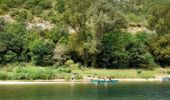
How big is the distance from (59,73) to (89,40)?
14.8 meters

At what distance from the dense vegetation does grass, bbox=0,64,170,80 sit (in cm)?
344

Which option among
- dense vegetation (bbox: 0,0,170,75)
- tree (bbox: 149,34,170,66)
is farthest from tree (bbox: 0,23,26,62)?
tree (bbox: 149,34,170,66)

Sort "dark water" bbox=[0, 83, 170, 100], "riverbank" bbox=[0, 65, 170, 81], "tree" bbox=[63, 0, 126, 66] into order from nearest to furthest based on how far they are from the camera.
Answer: "dark water" bbox=[0, 83, 170, 100]
"riverbank" bbox=[0, 65, 170, 81]
"tree" bbox=[63, 0, 126, 66]

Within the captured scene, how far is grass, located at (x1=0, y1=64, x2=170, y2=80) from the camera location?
8631 centimetres

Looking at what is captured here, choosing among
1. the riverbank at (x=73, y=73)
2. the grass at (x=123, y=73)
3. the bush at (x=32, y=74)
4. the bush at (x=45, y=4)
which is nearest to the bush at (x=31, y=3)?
the bush at (x=45, y=4)

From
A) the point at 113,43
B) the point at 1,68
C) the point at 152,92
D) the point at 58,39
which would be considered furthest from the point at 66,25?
the point at 152,92

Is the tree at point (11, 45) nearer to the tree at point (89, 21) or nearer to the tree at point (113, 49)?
the tree at point (89, 21)

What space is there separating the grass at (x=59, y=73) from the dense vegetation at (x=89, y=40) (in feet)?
11.3

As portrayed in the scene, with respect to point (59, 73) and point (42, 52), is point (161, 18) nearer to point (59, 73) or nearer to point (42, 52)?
point (42, 52)

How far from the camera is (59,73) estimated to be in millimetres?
88812

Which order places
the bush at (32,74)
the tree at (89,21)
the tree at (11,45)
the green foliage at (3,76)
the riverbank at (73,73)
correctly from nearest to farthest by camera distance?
the green foliage at (3,76)
the bush at (32,74)
the riverbank at (73,73)
the tree at (11,45)
the tree at (89,21)

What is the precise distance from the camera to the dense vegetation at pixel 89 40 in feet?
326

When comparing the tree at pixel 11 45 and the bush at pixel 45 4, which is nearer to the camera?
the tree at pixel 11 45

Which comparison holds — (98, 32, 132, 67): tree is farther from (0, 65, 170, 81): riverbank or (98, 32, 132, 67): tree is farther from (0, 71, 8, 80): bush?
(0, 71, 8, 80): bush
